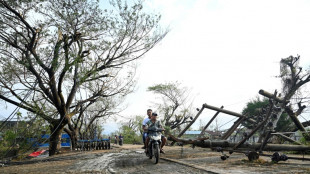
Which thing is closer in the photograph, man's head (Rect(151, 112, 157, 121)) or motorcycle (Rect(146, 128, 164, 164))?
motorcycle (Rect(146, 128, 164, 164))

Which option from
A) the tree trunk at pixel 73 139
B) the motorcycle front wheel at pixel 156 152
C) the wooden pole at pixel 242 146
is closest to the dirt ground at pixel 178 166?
the motorcycle front wheel at pixel 156 152

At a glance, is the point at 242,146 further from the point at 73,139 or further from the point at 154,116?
the point at 73,139

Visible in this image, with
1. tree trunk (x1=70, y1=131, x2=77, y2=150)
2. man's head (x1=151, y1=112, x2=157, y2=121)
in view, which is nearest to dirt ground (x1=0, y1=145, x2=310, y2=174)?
man's head (x1=151, y1=112, x2=157, y2=121)

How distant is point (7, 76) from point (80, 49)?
452 cm

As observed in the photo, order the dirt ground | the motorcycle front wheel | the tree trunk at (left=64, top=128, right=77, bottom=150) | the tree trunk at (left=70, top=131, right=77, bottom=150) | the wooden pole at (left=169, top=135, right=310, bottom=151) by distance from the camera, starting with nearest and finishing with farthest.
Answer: the dirt ground → the motorcycle front wheel → the wooden pole at (left=169, top=135, right=310, bottom=151) → the tree trunk at (left=64, top=128, right=77, bottom=150) → the tree trunk at (left=70, top=131, right=77, bottom=150)

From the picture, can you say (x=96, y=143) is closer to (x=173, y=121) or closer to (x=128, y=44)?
(x=128, y=44)

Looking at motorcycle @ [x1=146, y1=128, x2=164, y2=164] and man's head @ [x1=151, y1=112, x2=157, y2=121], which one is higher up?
man's head @ [x1=151, y1=112, x2=157, y2=121]

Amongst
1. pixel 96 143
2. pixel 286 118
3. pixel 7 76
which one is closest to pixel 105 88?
pixel 96 143

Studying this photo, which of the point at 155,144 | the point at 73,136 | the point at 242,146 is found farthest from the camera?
the point at 73,136

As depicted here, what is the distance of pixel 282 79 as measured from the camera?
1736cm

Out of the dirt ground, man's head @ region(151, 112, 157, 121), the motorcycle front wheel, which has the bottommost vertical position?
the dirt ground

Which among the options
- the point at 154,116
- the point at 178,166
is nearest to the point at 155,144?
the point at 154,116

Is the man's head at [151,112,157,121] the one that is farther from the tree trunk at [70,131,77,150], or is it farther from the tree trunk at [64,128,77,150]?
the tree trunk at [70,131,77,150]

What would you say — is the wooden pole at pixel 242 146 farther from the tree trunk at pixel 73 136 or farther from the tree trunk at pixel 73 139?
the tree trunk at pixel 73 139
